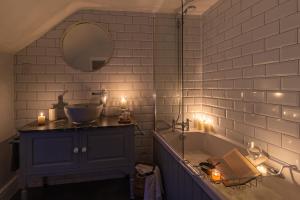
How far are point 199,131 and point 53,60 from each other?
2.00 m

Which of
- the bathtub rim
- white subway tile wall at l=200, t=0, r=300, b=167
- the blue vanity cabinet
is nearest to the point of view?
the bathtub rim

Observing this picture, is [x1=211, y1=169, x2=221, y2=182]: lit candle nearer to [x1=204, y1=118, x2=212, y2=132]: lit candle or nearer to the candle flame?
[x1=204, y1=118, x2=212, y2=132]: lit candle

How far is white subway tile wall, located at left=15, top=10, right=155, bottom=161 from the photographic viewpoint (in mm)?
2561

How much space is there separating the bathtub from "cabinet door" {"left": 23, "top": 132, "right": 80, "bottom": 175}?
918 mm

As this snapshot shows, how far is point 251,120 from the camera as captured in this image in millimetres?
1872

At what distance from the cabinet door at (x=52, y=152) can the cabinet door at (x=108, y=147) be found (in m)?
0.10

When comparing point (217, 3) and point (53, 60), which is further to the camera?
point (53, 60)

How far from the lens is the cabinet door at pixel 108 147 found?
Result: 6.86 feet

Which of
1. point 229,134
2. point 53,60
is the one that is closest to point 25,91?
point 53,60

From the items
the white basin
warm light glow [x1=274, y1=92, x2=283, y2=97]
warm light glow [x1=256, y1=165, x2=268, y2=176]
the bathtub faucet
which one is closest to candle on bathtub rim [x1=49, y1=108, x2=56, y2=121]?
the white basin

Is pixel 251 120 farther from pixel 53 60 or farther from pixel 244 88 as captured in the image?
pixel 53 60

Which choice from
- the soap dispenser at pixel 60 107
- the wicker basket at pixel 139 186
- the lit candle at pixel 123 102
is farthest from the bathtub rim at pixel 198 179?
the soap dispenser at pixel 60 107

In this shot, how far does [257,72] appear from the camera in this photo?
Answer: 5.87 ft

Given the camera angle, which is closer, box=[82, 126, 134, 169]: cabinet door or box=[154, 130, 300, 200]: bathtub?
box=[154, 130, 300, 200]: bathtub
